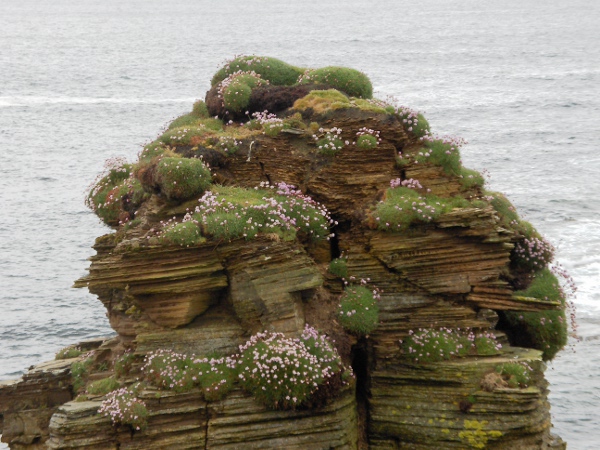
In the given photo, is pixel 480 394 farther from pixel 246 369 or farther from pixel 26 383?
pixel 26 383

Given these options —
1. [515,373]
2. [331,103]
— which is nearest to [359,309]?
[515,373]

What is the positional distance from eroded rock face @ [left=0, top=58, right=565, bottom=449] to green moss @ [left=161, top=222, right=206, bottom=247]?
0.14m

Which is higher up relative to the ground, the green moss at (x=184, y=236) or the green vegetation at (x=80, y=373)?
the green moss at (x=184, y=236)

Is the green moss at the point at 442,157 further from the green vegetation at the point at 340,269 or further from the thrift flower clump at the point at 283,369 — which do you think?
the thrift flower clump at the point at 283,369

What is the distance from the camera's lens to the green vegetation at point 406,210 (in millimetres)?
24625

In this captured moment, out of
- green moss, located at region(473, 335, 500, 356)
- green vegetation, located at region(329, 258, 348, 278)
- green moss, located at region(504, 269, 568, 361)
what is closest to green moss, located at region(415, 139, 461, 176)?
green vegetation, located at region(329, 258, 348, 278)

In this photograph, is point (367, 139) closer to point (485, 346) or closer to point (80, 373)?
point (485, 346)

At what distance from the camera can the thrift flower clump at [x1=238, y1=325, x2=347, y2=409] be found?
22681 millimetres

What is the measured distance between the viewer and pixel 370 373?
2506cm

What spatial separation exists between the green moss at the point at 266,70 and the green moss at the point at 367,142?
6.59 m

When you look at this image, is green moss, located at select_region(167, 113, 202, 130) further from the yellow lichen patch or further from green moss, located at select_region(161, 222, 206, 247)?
the yellow lichen patch

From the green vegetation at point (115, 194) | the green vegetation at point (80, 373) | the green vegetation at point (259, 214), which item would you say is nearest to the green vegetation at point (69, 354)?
the green vegetation at point (80, 373)

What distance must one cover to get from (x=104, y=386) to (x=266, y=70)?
13.7 metres

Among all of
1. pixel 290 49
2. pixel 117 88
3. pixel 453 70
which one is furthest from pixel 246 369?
pixel 290 49
